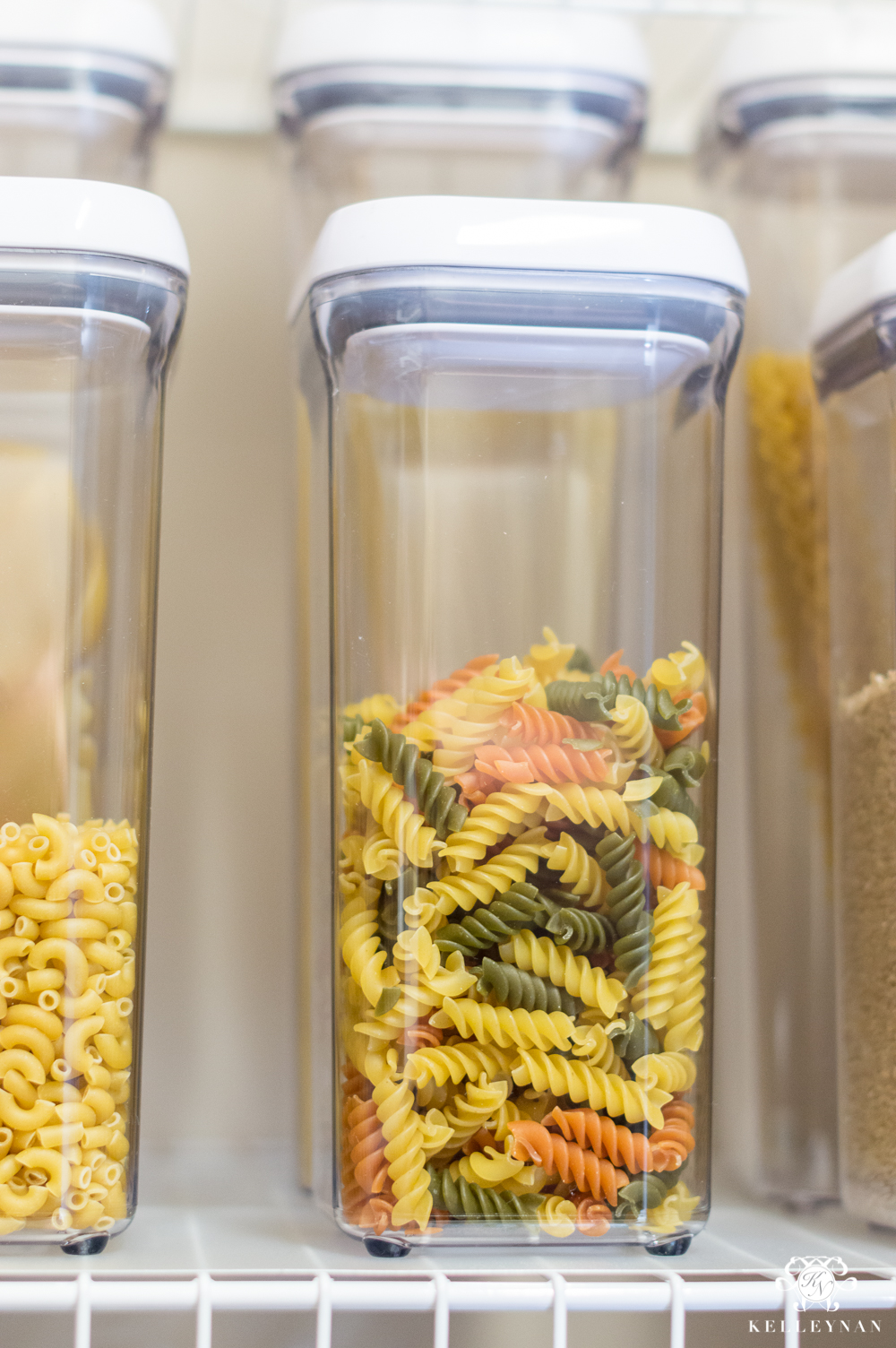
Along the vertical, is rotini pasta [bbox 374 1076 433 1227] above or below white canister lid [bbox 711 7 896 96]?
below

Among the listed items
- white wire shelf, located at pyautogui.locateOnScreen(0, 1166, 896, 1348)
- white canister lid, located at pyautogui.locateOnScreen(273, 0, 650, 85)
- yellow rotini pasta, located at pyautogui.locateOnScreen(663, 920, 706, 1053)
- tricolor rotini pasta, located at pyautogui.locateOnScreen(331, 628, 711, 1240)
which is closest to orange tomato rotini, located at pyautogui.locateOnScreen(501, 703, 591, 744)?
tricolor rotini pasta, located at pyautogui.locateOnScreen(331, 628, 711, 1240)

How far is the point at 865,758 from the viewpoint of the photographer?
2.02 ft

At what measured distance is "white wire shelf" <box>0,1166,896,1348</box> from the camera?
1.54 ft

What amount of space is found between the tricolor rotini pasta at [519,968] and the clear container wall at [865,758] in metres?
0.11

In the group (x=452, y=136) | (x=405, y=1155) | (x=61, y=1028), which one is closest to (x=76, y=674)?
(x=61, y=1028)

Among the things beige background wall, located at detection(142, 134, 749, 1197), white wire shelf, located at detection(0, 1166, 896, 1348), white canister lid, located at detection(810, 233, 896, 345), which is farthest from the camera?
beige background wall, located at detection(142, 134, 749, 1197)

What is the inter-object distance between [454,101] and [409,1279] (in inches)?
22.9

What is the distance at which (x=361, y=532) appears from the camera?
57cm

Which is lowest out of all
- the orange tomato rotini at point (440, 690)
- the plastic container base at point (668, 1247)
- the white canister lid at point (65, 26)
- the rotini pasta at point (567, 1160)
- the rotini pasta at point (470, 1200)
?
the plastic container base at point (668, 1247)

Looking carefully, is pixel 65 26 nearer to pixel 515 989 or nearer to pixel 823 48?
pixel 823 48

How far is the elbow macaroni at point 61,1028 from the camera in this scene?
0.50m

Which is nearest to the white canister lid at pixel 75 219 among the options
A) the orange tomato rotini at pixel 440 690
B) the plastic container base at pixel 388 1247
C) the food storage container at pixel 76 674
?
the food storage container at pixel 76 674

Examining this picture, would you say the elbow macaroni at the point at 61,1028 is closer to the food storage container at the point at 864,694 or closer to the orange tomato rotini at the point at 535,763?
the orange tomato rotini at the point at 535,763

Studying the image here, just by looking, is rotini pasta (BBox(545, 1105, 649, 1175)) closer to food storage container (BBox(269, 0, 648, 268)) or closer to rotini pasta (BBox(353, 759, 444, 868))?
rotini pasta (BBox(353, 759, 444, 868))
